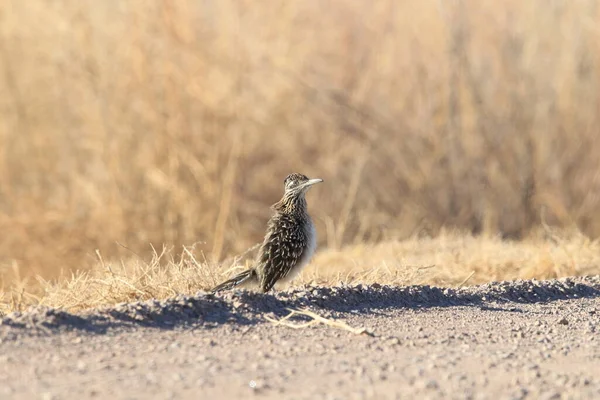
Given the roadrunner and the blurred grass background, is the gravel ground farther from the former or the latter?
the blurred grass background

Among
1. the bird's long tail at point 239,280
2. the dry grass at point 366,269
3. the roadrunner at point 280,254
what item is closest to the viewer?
the dry grass at point 366,269

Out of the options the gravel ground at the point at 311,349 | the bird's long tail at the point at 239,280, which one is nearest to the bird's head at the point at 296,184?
the bird's long tail at the point at 239,280

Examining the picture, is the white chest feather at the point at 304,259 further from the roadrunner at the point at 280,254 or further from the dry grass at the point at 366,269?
the dry grass at the point at 366,269

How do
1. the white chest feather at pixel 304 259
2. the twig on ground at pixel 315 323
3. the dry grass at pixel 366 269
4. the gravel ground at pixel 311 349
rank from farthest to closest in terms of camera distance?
the white chest feather at pixel 304 259 → the dry grass at pixel 366 269 → the twig on ground at pixel 315 323 → the gravel ground at pixel 311 349

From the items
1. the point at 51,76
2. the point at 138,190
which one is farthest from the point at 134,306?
the point at 51,76

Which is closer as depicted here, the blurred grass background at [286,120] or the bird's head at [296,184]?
the bird's head at [296,184]

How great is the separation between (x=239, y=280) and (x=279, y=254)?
303 mm

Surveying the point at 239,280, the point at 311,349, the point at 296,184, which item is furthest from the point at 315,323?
the point at 296,184

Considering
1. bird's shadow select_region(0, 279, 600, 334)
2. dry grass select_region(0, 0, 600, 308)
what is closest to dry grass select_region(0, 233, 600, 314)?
bird's shadow select_region(0, 279, 600, 334)

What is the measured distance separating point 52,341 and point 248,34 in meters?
7.29

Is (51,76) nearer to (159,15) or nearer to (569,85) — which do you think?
(159,15)

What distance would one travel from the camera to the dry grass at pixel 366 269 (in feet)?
19.7

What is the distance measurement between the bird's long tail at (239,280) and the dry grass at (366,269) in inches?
2.4

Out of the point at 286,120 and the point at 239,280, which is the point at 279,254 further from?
the point at 286,120
